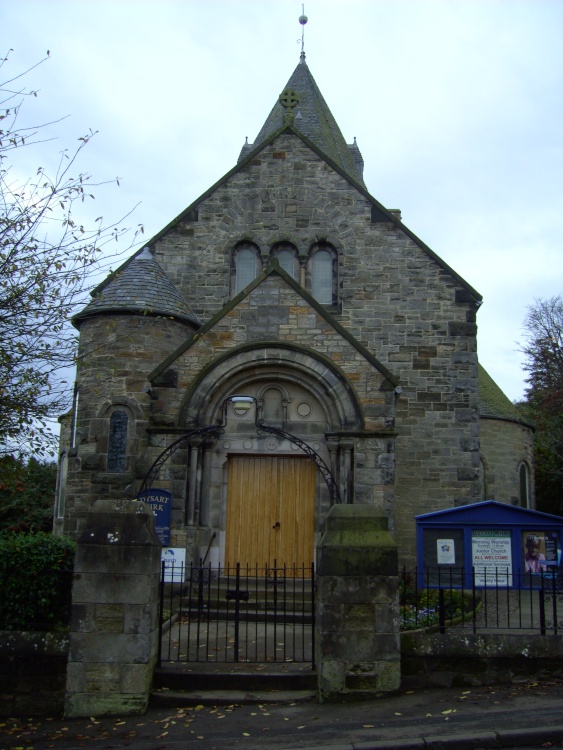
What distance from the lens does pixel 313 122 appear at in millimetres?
24125

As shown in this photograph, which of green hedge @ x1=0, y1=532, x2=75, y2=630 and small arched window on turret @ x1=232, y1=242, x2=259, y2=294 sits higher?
small arched window on turret @ x1=232, y1=242, x2=259, y2=294

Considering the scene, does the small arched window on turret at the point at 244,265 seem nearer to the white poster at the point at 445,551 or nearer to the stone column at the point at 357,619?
the white poster at the point at 445,551

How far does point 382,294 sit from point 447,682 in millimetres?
10386

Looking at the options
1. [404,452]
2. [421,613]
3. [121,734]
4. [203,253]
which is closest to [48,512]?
[203,253]

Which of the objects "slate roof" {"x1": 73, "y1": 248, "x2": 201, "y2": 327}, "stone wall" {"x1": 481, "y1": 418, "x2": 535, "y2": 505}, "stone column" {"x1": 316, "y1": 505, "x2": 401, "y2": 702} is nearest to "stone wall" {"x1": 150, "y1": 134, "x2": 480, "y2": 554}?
"slate roof" {"x1": 73, "y1": 248, "x2": 201, "y2": 327}

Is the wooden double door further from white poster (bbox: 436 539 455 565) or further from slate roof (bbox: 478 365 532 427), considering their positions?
slate roof (bbox: 478 365 532 427)

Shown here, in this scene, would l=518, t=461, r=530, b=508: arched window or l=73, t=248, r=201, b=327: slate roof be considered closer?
l=73, t=248, r=201, b=327: slate roof

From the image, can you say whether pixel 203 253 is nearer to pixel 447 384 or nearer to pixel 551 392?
pixel 447 384

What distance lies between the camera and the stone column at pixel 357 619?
8602mm

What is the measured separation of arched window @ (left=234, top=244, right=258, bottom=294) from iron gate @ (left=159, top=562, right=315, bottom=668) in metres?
6.90

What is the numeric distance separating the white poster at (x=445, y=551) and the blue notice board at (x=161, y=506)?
4.74m

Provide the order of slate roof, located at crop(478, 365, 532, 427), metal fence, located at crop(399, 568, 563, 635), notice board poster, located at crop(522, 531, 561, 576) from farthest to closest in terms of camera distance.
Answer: slate roof, located at crop(478, 365, 532, 427) < notice board poster, located at crop(522, 531, 561, 576) < metal fence, located at crop(399, 568, 563, 635)

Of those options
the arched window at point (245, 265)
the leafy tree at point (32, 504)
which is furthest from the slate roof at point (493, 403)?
the leafy tree at point (32, 504)

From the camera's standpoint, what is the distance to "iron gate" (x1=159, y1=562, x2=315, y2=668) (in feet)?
31.5
